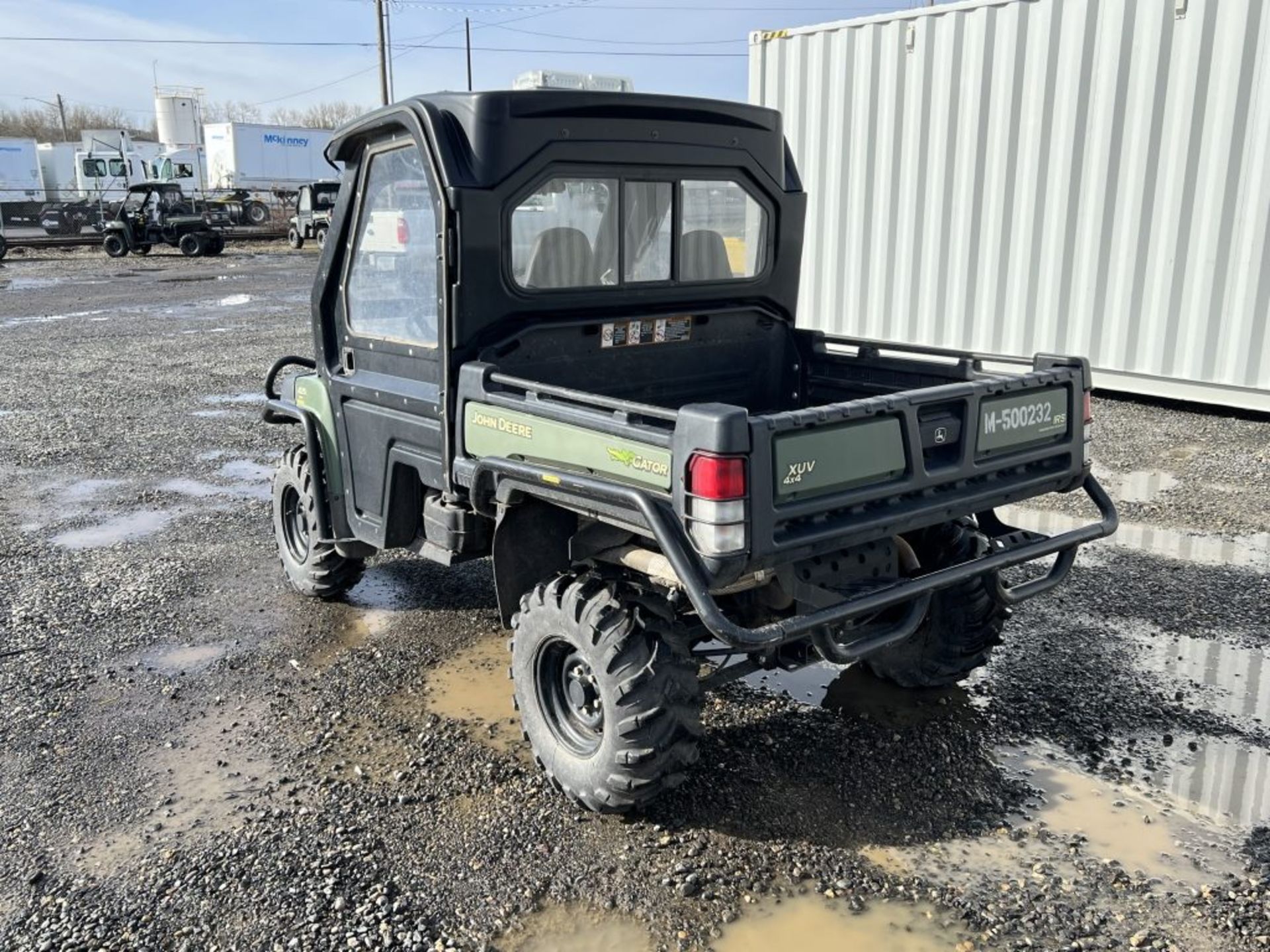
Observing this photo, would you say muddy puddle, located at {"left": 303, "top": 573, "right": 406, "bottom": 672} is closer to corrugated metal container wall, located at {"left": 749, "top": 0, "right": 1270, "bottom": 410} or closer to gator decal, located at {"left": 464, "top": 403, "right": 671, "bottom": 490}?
gator decal, located at {"left": 464, "top": 403, "right": 671, "bottom": 490}

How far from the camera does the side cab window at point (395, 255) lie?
4.09m

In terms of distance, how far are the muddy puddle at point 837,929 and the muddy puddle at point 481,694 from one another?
1.26 m

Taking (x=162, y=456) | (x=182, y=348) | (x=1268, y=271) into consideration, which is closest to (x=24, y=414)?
(x=162, y=456)

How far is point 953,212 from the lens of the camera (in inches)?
405

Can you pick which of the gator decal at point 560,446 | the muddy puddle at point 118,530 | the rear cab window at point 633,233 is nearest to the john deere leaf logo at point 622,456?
the gator decal at point 560,446

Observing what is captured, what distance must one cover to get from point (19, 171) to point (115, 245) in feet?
50.5

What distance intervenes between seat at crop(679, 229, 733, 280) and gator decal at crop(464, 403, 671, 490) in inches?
48.1

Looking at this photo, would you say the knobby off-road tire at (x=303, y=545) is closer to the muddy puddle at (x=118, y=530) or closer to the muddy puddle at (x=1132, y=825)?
the muddy puddle at (x=118, y=530)

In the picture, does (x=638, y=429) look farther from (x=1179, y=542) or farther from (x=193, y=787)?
(x=1179, y=542)

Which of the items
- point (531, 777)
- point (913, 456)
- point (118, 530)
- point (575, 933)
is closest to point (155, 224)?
point (118, 530)

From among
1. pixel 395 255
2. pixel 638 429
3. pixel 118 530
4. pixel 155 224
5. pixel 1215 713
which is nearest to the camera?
pixel 638 429

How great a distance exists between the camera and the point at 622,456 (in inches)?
127

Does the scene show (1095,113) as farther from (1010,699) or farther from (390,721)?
(390,721)

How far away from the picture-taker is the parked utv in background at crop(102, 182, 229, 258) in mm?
28516
